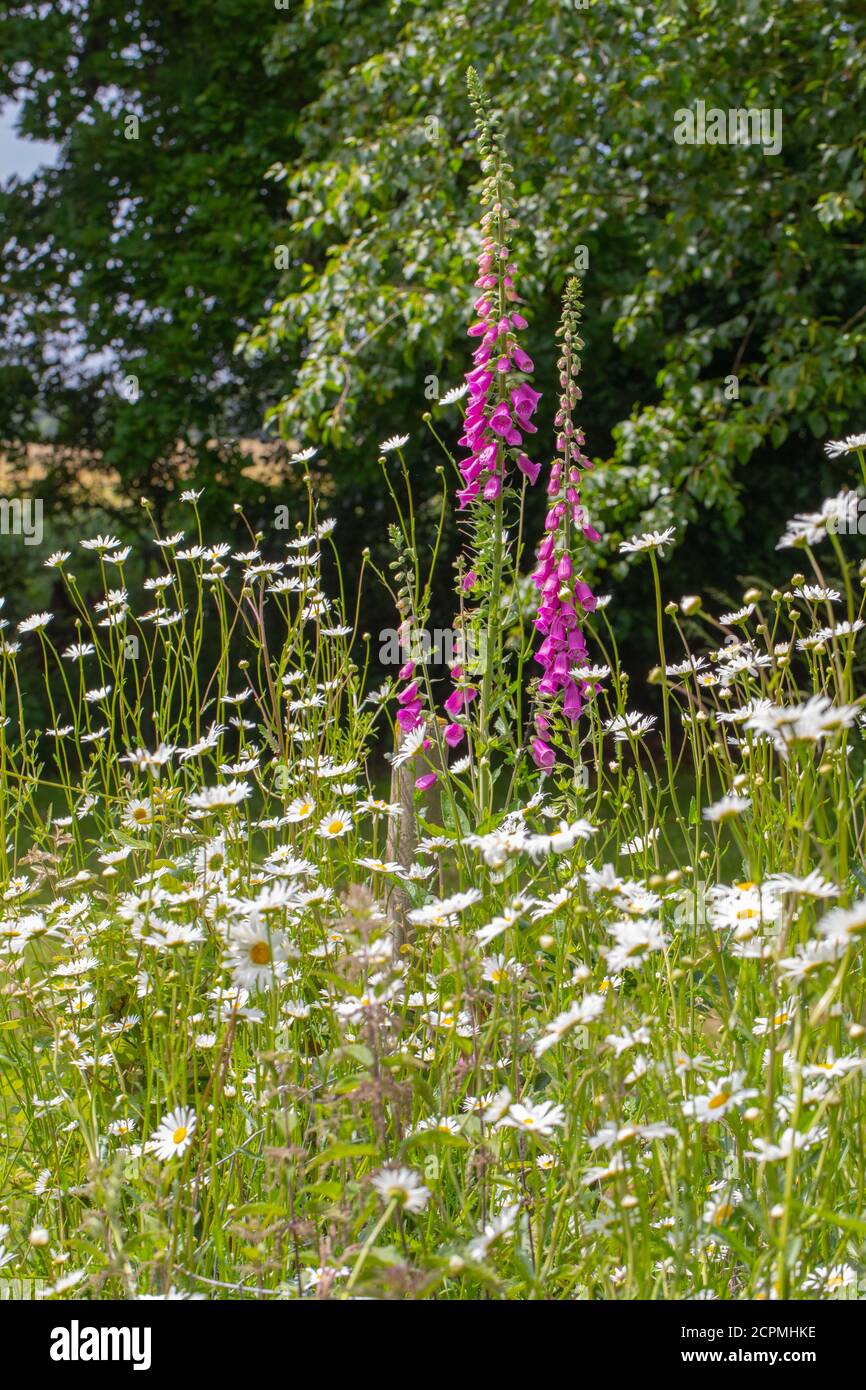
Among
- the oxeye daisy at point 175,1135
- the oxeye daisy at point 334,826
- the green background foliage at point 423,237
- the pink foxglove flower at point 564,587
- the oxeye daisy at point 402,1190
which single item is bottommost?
the oxeye daisy at point 175,1135

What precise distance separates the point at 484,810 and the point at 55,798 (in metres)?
8.36

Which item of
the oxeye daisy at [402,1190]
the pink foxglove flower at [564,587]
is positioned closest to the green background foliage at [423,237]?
the pink foxglove flower at [564,587]

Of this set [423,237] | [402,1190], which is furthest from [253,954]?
[423,237]

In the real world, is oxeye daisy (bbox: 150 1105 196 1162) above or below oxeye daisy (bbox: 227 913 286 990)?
below

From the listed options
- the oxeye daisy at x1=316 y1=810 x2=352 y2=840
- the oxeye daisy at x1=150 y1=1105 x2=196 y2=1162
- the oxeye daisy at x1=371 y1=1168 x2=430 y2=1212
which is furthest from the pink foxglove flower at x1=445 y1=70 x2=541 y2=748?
the oxeye daisy at x1=371 y1=1168 x2=430 y2=1212

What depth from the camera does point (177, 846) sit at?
116 inches

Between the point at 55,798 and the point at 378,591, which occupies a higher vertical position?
the point at 378,591

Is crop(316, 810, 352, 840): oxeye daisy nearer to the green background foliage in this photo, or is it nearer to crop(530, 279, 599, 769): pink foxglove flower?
crop(530, 279, 599, 769): pink foxglove flower

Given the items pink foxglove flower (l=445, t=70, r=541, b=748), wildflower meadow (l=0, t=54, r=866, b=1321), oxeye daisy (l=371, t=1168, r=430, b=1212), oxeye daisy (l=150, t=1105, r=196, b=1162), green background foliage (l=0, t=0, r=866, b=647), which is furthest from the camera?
green background foliage (l=0, t=0, r=866, b=647)

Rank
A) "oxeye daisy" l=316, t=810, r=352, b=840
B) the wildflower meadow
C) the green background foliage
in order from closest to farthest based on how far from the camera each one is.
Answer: the wildflower meadow < "oxeye daisy" l=316, t=810, r=352, b=840 < the green background foliage

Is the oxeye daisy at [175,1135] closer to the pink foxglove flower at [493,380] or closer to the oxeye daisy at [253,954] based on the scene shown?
the oxeye daisy at [253,954]

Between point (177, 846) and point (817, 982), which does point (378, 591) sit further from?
point (817, 982)

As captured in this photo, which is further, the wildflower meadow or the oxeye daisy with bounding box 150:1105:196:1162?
the oxeye daisy with bounding box 150:1105:196:1162
